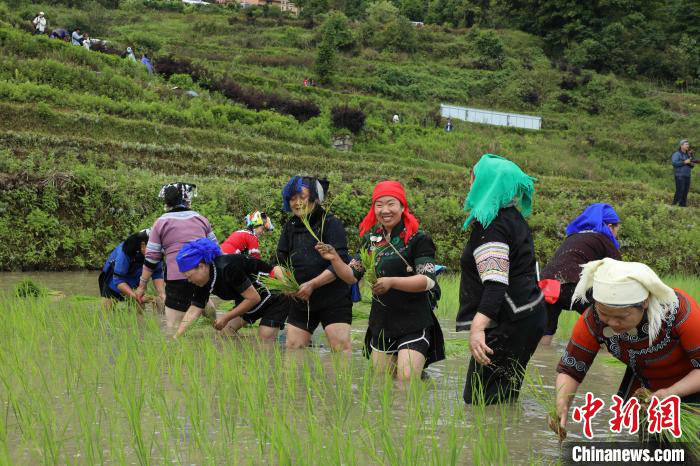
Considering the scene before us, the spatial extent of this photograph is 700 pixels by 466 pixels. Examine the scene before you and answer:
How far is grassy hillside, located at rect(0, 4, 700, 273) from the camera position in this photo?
11367 millimetres

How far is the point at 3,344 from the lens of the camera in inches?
201

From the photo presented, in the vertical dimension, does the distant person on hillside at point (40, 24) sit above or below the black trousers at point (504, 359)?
above

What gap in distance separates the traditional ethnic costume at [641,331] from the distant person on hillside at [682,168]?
15.8 metres

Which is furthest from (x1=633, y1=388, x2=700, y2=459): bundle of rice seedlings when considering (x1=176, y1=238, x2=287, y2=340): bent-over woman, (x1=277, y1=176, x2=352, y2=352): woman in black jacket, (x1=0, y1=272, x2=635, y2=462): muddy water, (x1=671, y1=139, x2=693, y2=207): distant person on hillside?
(x1=671, y1=139, x2=693, y2=207): distant person on hillside

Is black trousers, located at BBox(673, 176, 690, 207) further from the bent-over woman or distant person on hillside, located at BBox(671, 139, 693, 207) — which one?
the bent-over woman

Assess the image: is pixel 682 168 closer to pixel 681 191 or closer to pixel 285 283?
pixel 681 191

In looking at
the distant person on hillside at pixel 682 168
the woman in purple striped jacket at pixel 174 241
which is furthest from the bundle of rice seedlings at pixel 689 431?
the distant person on hillside at pixel 682 168

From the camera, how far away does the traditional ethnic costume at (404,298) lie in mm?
5047

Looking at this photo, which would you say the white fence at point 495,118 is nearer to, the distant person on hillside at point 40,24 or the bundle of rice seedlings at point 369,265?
the distant person on hillside at point 40,24

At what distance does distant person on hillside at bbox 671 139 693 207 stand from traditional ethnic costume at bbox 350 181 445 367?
14.6m

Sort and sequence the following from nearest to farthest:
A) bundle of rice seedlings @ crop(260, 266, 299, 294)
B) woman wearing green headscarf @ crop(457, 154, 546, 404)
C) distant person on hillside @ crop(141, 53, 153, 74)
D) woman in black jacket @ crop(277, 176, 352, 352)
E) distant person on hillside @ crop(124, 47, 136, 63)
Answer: woman wearing green headscarf @ crop(457, 154, 546, 404) < bundle of rice seedlings @ crop(260, 266, 299, 294) < woman in black jacket @ crop(277, 176, 352, 352) < distant person on hillside @ crop(124, 47, 136, 63) < distant person on hillside @ crop(141, 53, 153, 74)

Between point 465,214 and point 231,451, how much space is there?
10.4 meters

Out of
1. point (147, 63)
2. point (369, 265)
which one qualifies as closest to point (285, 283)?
point (369, 265)

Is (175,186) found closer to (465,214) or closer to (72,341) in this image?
(72,341)
